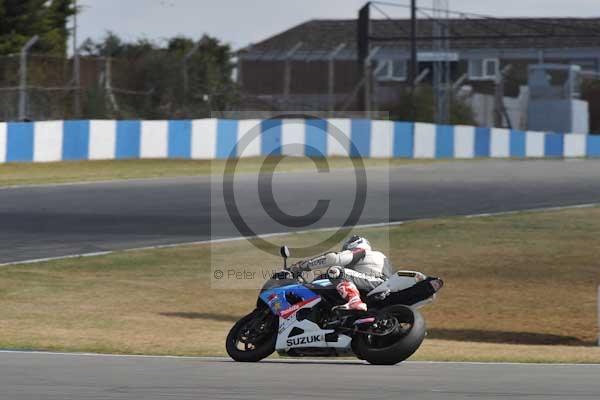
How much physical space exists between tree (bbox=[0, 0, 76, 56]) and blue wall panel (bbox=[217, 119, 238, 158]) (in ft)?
40.3

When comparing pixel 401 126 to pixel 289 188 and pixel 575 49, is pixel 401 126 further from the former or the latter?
pixel 575 49

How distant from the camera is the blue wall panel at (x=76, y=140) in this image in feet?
104

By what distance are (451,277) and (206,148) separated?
1892cm

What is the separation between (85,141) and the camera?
3241 cm

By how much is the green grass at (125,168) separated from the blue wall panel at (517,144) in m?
11.1

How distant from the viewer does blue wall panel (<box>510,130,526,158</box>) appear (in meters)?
48.2

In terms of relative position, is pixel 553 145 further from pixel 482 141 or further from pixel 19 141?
pixel 19 141

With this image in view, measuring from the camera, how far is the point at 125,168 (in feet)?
108

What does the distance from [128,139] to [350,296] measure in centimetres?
2438

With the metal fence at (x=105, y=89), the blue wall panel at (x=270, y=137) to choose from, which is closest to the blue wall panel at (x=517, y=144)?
the metal fence at (x=105, y=89)

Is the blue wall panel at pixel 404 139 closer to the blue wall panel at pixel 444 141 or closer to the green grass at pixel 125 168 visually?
the blue wall panel at pixel 444 141

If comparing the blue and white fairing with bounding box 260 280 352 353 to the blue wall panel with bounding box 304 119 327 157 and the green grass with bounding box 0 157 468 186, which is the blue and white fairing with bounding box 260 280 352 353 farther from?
the blue wall panel with bounding box 304 119 327 157

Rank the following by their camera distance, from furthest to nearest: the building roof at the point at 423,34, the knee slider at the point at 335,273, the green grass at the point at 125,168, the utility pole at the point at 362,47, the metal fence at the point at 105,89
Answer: the building roof at the point at 423,34 < the utility pole at the point at 362,47 < the metal fence at the point at 105,89 < the green grass at the point at 125,168 < the knee slider at the point at 335,273

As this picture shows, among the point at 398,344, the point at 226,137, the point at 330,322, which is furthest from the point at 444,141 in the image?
the point at 398,344
